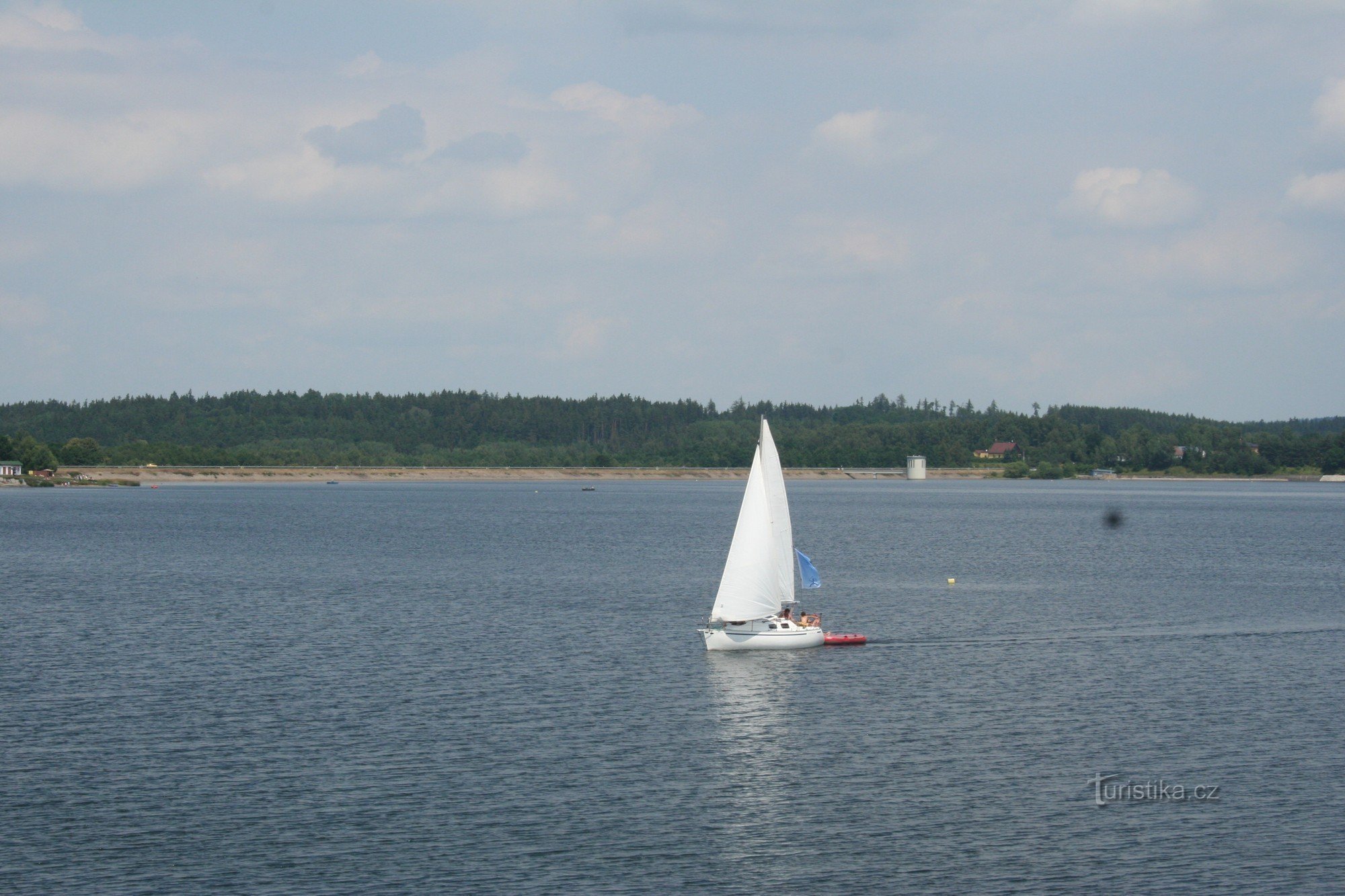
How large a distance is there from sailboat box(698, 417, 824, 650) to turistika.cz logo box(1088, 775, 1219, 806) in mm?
25951

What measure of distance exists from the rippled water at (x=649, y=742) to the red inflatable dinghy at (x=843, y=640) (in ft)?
2.71

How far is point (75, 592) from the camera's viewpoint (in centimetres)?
9200

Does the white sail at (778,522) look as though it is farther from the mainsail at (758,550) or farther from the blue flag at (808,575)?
the blue flag at (808,575)

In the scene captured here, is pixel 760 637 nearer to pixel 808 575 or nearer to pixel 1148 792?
pixel 808 575

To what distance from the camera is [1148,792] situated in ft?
131

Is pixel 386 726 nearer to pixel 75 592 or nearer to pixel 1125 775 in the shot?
pixel 1125 775

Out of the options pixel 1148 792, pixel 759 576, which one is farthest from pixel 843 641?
pixel 1148 792

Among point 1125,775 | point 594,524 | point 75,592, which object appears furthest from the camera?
point 594,524

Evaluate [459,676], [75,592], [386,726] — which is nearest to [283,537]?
[75,592]

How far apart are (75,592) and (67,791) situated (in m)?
58.1

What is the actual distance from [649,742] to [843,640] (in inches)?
950

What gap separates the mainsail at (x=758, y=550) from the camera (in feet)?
214

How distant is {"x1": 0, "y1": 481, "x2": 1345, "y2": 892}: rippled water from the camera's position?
3391cm

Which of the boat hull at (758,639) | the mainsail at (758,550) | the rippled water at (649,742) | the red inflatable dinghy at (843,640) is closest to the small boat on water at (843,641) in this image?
the red inflatable dinghy at (843,640)
